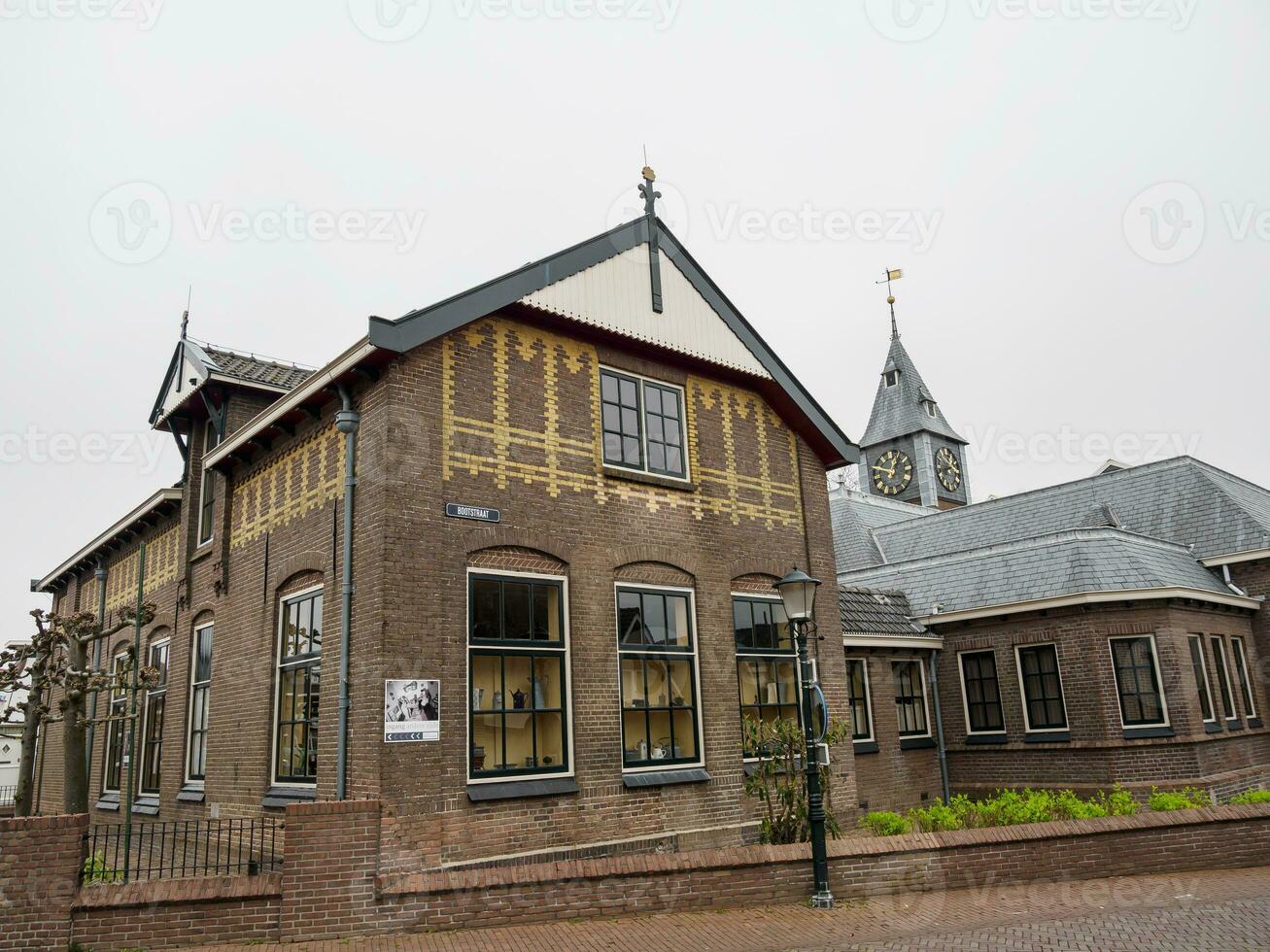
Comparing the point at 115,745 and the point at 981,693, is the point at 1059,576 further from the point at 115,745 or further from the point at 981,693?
the point at 115,745

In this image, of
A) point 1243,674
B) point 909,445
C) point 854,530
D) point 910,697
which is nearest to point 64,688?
point 910,697

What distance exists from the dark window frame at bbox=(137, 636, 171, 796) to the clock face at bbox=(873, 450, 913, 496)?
43.2 m

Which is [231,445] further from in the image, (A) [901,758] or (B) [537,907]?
(A) [901,758]

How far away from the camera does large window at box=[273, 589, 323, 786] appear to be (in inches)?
485

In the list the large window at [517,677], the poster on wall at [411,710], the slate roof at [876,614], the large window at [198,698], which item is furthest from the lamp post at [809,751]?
the large window at [198,698]

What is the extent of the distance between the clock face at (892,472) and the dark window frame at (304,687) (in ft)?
149

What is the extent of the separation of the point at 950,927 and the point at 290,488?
32.3 ft

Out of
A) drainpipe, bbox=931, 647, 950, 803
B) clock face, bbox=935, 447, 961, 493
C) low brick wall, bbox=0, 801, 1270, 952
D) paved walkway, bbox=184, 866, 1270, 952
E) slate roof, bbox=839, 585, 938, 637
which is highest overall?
clock face, bbox=935, 447, 961, 493

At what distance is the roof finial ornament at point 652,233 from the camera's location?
14.5 m

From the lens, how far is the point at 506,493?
1220cm

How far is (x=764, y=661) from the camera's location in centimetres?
1479

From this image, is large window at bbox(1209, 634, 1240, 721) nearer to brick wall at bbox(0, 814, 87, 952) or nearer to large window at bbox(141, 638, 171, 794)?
brick wall at bbox(0, 814, 87, 952)

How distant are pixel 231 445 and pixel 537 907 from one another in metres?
8.60

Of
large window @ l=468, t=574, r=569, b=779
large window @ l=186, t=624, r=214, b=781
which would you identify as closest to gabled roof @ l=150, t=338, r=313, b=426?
large window @ l=186, t=624, r=214, b=781
